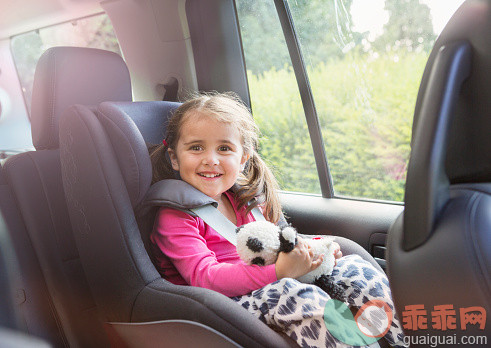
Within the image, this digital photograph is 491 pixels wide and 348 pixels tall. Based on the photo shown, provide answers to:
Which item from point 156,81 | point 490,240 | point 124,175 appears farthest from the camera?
point 156,81

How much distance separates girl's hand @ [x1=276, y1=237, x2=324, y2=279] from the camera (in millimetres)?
1373

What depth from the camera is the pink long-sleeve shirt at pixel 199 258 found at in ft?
4.58

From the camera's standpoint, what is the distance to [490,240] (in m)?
0.60

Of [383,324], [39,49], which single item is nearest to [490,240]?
[383,324]

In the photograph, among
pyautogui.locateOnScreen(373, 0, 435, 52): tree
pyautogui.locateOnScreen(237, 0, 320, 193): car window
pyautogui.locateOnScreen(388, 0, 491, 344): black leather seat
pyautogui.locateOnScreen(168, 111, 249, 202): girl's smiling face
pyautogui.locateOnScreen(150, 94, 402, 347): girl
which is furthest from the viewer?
pyautogui.locateOnScreen(237, 0, 320, 193): car window

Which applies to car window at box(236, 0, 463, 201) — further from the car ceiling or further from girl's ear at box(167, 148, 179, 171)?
the car ceiling

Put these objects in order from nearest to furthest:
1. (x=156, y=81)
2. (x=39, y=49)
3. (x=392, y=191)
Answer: (x=392, y=191), (x=156, y=81), (x=39, y=49)

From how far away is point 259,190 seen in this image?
6.08 ft

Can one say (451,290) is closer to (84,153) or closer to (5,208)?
(84,153)

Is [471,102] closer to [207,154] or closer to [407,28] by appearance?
[207,154]

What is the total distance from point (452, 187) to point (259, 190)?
3.92ft

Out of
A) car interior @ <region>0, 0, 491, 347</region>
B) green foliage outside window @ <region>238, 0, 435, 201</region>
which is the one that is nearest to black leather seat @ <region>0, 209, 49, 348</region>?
car interior @ <region>0, 0, 491, 347</region>

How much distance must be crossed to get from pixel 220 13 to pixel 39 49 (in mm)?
1635

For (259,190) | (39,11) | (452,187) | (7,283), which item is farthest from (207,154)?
(39,11)
